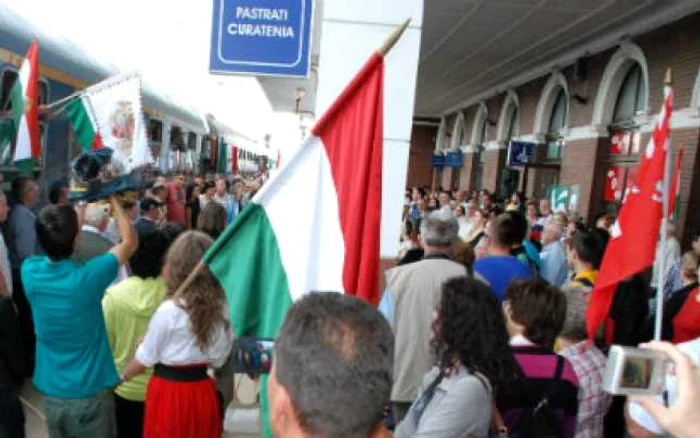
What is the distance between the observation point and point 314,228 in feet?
8.18

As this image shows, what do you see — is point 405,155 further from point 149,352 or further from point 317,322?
point 317,322

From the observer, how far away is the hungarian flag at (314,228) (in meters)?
2.42

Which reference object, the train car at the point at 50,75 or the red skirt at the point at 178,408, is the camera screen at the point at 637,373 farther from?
the train car at the point at 50,75

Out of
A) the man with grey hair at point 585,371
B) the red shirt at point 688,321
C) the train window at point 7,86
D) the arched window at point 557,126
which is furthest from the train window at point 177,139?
the man with grey hair at point 585,371

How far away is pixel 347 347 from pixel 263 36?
3.31 metres

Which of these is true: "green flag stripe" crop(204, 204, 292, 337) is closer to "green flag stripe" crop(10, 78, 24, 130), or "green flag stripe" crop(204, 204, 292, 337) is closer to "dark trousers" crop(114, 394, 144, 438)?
"dark trousers" crop(114, 394, 144, 438)

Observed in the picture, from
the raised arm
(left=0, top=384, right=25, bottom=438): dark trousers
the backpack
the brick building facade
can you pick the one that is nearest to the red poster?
the brick building facade

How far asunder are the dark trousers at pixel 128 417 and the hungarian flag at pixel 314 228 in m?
1.23

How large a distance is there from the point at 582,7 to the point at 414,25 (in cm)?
599

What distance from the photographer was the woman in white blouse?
2.90 metres

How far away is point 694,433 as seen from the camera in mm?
1255

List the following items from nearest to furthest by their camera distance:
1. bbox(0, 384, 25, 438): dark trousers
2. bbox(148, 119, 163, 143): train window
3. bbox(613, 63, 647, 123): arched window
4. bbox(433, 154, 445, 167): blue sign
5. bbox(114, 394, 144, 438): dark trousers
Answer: bbox(0, 384, 25, 438): dark trousers
bbox(114, 394, 144, 438): dark trousers
bbox(613, 63, 647, 123): arched window
bbox(148, 119, 163, 143): train window
bbox(433, 154, 445, 167): blue sign

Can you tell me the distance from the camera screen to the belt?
2.22 meters

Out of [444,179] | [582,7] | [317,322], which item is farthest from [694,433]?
[444,179]
